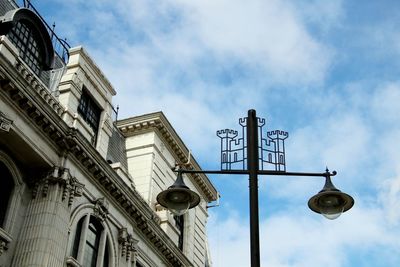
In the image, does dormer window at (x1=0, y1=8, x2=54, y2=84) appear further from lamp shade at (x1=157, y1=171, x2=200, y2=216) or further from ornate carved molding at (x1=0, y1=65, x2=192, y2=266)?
lamp shade at (x1=157, y1=171, x2=200, y2=216)

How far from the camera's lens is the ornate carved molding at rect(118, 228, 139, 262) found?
2677 centimetres

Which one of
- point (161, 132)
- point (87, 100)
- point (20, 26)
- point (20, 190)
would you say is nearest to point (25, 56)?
point (20, 26)

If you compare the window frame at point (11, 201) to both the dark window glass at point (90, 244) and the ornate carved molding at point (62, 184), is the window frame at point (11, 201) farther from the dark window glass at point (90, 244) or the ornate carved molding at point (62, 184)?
the dark window glass at point (90, 244)

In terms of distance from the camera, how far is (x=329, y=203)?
1229cm

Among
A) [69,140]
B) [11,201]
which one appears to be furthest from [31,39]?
[11,201]

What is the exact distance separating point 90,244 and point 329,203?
14.8 metres

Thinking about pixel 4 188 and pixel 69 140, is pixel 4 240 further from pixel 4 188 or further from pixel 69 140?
pixel 69 140

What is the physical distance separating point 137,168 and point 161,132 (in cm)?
300

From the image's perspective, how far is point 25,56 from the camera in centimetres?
2492

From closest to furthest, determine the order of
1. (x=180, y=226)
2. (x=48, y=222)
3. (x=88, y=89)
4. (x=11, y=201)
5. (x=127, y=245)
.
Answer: (x=11, y=201) < (x=48, y=222) < (x=127, y=245) < (x=88, y=89) < (x=180, y=226)

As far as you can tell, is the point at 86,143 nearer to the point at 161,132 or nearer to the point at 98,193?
the point at 98,193

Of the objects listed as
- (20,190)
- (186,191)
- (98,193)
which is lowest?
(186,191)

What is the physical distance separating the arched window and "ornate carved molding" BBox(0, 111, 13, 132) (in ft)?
18.1

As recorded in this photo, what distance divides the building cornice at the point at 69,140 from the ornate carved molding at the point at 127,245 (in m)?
1.01
